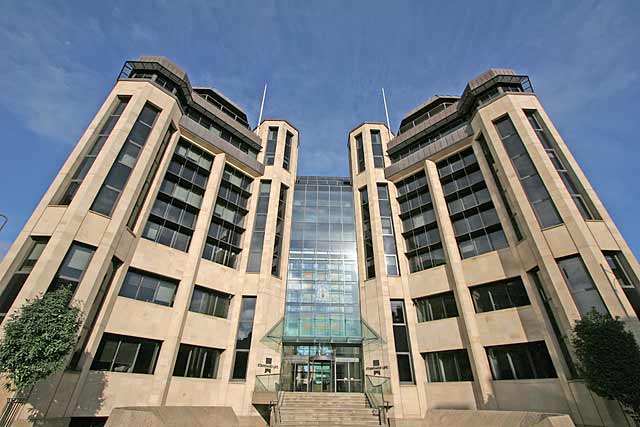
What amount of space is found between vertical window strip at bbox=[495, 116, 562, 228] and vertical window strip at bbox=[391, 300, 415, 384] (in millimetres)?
12925

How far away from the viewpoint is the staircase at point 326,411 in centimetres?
1895

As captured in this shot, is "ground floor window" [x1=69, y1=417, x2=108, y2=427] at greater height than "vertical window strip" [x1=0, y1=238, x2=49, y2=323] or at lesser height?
lesser

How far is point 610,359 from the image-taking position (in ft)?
45.6

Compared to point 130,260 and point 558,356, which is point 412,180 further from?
point 130,260

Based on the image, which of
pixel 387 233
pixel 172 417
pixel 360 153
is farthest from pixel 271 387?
pixel 360 153

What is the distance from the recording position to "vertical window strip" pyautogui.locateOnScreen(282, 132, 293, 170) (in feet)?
120

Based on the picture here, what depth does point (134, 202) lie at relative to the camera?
840 inches

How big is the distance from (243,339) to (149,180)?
49.3 feet

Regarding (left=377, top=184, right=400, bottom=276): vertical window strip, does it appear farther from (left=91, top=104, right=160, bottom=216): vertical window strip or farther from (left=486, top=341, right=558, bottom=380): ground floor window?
(left=91, top=104, right=160, bottom=216): vertical window strip

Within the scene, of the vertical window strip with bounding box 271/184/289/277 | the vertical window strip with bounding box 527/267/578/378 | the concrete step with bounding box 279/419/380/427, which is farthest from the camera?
the vertical window strip with bounding box 271/184/289/277

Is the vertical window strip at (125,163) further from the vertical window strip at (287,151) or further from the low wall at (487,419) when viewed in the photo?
the low wall at (487,419)

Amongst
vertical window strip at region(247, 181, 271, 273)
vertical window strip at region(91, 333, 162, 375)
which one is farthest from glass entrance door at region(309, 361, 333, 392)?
vertical window strip at region(91, 333, 162, 375)

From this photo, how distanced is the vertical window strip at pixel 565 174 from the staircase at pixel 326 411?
19239mm

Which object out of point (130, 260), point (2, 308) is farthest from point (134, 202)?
point (2, 308)
